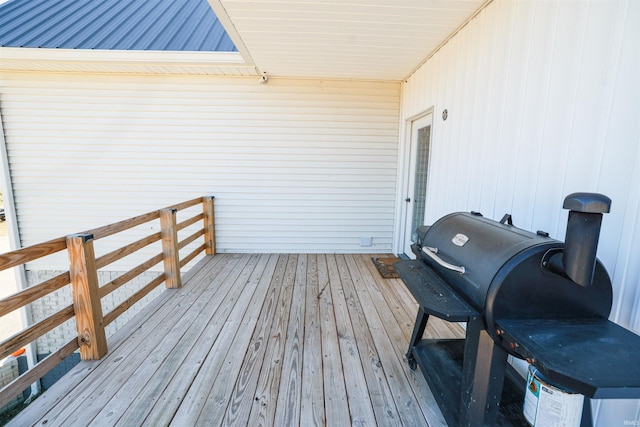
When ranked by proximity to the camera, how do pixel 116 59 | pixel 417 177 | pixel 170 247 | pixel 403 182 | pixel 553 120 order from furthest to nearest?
pixel 403 182, pixel 417 177, pixel 116 59, pixel 170 247, pixel 553 120

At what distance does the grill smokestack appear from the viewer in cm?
88

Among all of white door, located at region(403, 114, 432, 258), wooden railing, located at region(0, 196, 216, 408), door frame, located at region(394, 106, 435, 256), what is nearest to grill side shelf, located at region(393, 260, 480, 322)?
wooden railing, located at region(0, 196, 216, 408)

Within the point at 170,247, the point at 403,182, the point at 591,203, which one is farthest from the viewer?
the point at 403,182

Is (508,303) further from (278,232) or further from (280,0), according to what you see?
(278,232)

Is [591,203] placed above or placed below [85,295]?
above

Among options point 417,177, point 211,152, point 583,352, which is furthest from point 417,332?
point 211,152

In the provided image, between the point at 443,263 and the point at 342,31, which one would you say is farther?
the point at 342,31

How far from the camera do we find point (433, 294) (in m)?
1.35

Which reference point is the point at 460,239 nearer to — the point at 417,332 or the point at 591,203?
the point at 591,203

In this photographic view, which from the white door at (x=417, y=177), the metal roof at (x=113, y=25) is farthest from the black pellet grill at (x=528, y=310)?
the metal roof at (x=113, y=25)

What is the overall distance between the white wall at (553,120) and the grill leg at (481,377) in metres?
0.59

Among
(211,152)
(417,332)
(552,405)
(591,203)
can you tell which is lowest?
(417,332)

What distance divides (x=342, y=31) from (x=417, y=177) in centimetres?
214

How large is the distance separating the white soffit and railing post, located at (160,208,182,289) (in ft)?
6.79
